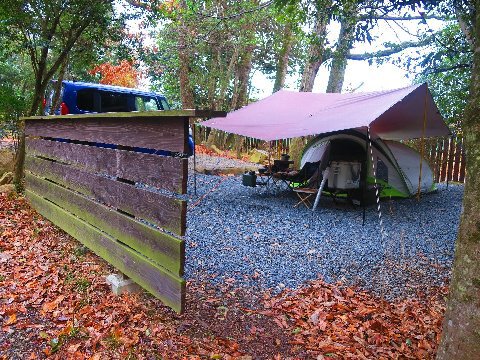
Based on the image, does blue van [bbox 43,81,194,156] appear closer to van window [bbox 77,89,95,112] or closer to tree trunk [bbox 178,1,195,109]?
van window [bbox 77,89,95,112]

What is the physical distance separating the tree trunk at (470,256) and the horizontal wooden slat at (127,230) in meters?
1.40

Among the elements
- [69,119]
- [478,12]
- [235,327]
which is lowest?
[235,327]

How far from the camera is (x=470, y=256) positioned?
164 cm

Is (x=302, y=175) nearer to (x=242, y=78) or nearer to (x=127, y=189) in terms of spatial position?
(x=127, y=189)

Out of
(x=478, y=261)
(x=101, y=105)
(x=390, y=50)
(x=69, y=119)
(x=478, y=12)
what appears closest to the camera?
(x=478, y=261)

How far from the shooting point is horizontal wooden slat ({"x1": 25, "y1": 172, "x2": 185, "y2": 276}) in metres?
2.27

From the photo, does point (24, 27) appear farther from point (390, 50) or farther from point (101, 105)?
point (390, 50)

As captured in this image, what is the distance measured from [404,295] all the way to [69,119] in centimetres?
338

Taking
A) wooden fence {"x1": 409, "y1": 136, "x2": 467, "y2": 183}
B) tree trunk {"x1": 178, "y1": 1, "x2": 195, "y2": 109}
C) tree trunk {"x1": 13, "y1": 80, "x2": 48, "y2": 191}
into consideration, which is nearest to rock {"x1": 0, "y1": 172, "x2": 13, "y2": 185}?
tree trunk {"x1": 13, "y1": 80, "x2": 48, "y2": 191}

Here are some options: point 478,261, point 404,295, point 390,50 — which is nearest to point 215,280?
point 404,295

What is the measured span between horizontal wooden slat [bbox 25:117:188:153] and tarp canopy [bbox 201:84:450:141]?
9.65ft

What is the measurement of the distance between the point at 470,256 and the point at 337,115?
435cm

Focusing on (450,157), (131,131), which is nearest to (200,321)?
(131,131)

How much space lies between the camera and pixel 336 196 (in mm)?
7371
